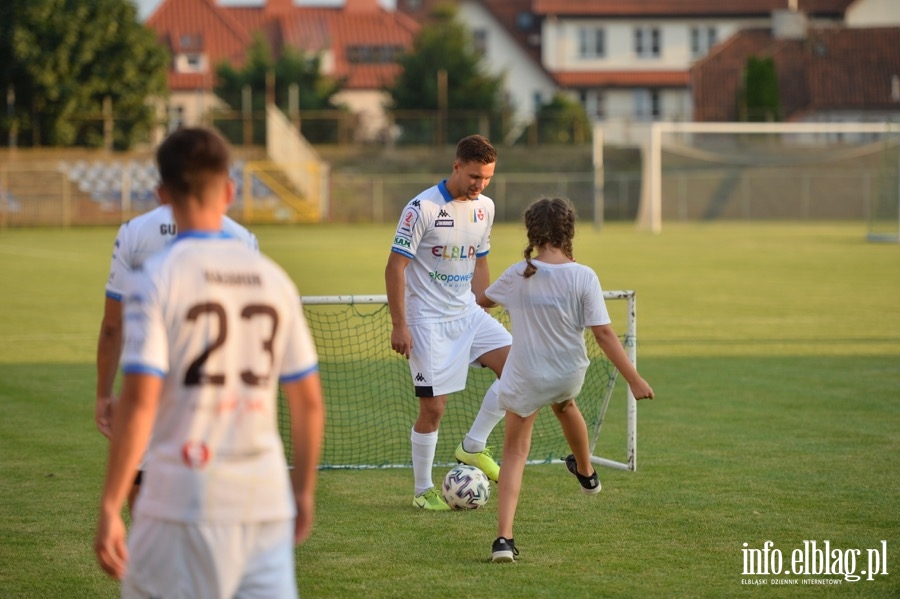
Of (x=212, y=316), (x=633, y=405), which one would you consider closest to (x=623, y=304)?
(x=633, y=405)

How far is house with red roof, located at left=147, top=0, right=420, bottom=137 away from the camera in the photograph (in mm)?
74062

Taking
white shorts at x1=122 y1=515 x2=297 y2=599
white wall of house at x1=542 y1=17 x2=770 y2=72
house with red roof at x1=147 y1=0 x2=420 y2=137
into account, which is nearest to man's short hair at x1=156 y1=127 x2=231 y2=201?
white shorts at x1=122 y1=515 x2=297 y2=599

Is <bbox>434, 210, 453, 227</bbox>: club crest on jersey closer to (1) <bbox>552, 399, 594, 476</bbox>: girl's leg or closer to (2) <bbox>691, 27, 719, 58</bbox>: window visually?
(1) <bbox>552, 399, 594, 476</bbox>: girl's leg

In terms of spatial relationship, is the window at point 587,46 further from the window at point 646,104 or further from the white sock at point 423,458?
the white sock at point 423,458

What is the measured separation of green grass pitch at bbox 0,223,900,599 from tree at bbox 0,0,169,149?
33.7m

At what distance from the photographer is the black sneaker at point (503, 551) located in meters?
5.65

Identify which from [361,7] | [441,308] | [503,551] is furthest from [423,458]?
[361,7]

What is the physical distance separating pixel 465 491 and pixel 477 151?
1.88 m

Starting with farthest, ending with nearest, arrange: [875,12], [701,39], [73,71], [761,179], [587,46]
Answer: [701,39] < [587,46] < [875,12] < [73,71] < [761,179]

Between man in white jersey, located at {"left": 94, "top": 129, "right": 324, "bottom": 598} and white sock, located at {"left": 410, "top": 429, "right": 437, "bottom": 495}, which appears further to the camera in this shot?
white sock, located at {"left": 410, "top": 429, "right": 437, "bottom": 495}

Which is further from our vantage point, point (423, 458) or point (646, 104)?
point (646, 104)

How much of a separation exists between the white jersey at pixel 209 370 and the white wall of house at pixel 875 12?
72955 mm

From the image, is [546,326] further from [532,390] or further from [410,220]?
[410,220]

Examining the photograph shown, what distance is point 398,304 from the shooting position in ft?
22.4
